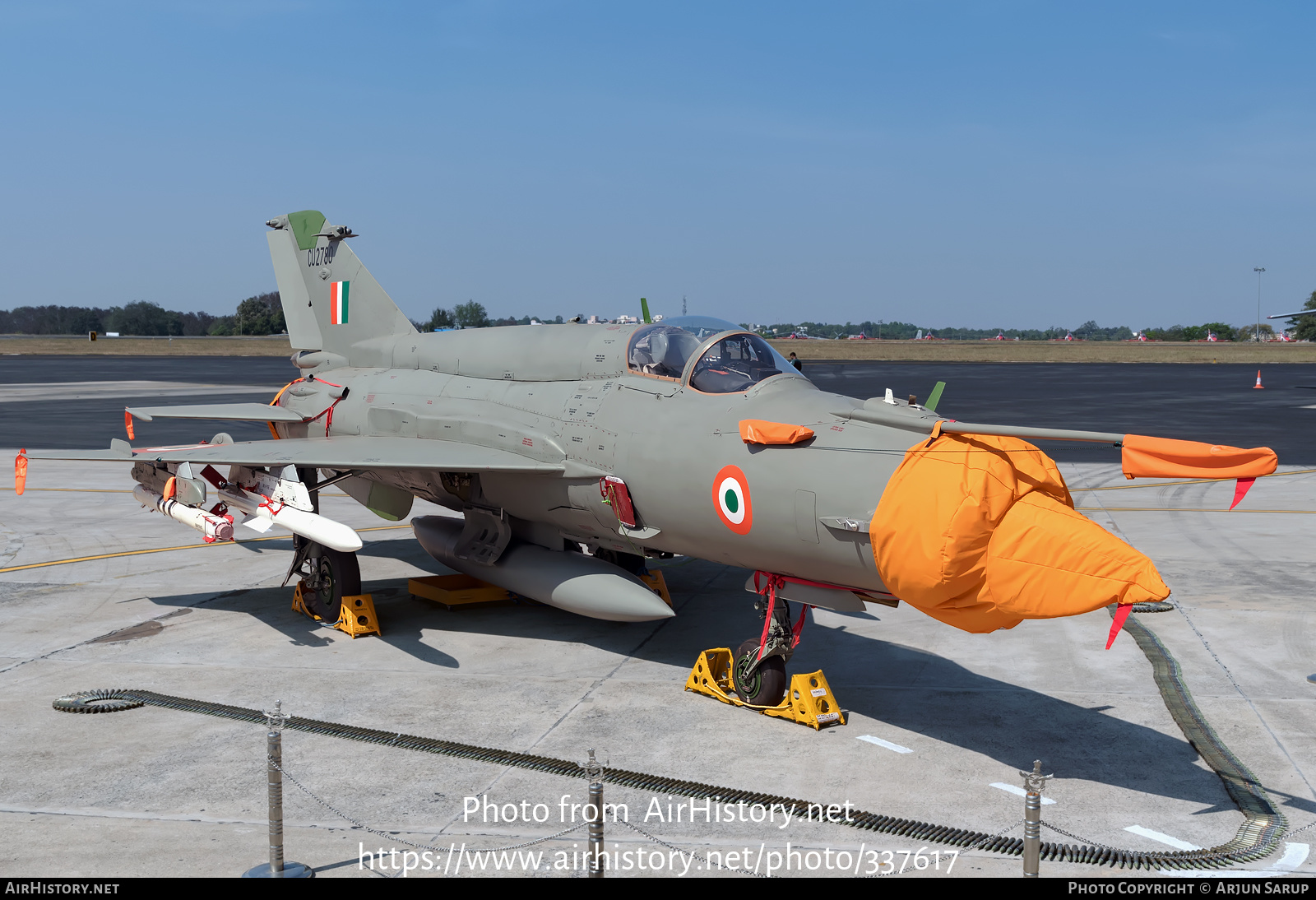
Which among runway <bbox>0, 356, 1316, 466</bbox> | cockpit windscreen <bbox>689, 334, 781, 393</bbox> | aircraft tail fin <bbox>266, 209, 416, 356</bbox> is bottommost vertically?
runway <bbox>0, 356, 1316, 466</bbox>

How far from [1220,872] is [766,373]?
5.32m

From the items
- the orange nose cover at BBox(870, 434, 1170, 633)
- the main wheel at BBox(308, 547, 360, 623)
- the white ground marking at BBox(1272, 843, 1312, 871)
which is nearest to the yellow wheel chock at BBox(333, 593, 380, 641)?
the main wheel at BBox(308, 547, 360, 623)

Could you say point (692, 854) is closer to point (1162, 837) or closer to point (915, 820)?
point (915, 820)

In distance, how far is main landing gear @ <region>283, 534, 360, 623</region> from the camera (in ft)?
40.2

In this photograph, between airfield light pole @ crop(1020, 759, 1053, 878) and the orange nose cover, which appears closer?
airfield light pole @ crop(1020, 759, 1053, 878)

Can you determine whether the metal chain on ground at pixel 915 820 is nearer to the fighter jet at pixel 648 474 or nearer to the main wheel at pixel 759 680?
the fighter jet at pixel 648 474

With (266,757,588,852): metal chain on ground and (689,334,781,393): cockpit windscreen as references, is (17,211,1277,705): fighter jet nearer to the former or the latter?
(689,334,781,393): cockpit windscreen

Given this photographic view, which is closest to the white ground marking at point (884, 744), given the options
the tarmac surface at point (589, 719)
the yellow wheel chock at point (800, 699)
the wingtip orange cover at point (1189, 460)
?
the tarmac surface at point (589, 719)

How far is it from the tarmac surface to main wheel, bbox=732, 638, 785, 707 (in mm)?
220

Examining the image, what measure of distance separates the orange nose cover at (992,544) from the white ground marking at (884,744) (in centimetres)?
133

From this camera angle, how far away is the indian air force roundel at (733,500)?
353 inches

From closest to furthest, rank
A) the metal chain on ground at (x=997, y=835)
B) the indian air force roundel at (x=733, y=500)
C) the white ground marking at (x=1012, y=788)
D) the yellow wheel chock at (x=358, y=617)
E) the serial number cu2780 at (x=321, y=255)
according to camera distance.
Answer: the metal chain on ground at (x=997, y=835)
the white ground marking at (x=1012, y=788)
the indian air force roundel at (x=733, y=500)
the yellow wheel chock at (x=358, y=617)
the serial number cu2780 at (x=321, y=255)

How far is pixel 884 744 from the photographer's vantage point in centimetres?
866

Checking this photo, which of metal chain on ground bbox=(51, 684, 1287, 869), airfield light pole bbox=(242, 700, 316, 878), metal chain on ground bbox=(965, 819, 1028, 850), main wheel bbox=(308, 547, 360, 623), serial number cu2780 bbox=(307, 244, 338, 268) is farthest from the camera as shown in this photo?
serial number cu2780 bbox=(307, 244, 338, 268)
